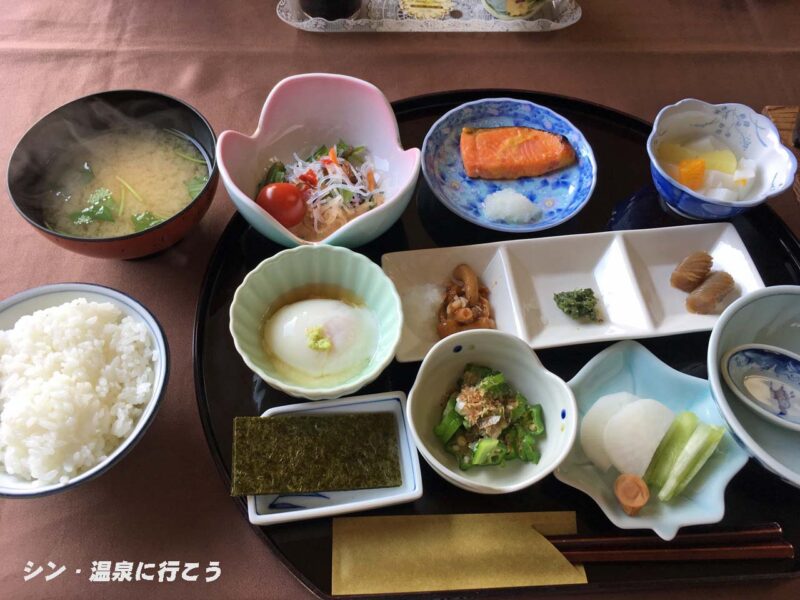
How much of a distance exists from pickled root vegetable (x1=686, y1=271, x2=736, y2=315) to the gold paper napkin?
688 millimetres

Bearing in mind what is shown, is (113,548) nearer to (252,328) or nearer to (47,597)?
(47,597)

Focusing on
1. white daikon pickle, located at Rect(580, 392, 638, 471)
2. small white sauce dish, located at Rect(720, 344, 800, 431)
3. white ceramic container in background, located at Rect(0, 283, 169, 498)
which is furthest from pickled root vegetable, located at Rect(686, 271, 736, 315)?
white ceramic container in background, located at Rect(0, 283, 169, 498)

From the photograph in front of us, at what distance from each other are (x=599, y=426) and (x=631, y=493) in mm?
Answer: 151

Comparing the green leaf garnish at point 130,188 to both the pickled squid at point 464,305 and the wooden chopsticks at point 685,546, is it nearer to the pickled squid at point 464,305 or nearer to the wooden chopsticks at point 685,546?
the pickled squid at point 464,305

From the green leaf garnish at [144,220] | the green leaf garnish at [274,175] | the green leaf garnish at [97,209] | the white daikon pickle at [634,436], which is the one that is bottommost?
the white daikon pickle at [634,436]

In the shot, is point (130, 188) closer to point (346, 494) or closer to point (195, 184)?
point (195, 184)

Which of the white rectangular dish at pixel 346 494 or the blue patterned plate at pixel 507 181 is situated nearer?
the white rectangular dish at pixel 346 494

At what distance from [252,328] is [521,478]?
687 mm

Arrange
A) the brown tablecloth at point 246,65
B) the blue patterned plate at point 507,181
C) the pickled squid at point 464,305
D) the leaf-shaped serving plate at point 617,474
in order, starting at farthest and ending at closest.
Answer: the blue patterned plate at point 507,181
the brown tablecloth at point 246,65
the pickled squid at point 464,305
the leaf-shaped serving plate at point 617,474

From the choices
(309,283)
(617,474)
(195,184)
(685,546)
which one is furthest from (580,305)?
(195,184)

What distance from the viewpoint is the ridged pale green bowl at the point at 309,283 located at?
1.25m

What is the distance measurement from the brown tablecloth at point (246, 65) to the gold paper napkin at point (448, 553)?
17.1 inches

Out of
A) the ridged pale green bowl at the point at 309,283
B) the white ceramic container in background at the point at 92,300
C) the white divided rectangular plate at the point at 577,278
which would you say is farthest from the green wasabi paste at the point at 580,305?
the white ceramic container in background at the point at 92,300

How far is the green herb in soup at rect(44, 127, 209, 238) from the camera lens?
4.91ft
